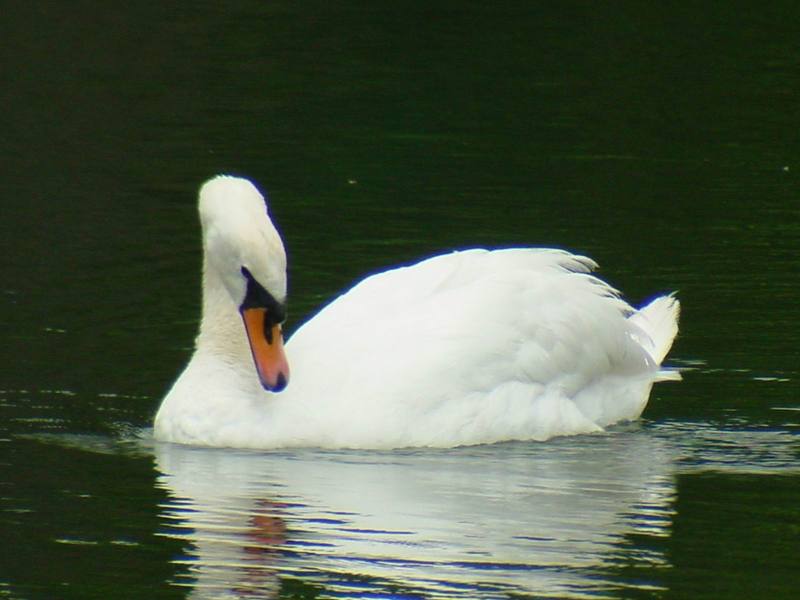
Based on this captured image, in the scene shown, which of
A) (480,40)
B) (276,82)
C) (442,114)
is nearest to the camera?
(442,114)

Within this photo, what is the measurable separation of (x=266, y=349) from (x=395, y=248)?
14.0ft

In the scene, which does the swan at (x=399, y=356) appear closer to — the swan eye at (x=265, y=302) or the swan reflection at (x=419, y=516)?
the swan eye at (x=265, y=302)

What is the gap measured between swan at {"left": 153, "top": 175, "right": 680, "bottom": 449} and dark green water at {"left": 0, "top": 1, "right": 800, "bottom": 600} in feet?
0.49

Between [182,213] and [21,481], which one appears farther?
[182,213]

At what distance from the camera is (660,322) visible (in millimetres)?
11562

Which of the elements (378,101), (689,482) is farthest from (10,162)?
(689,482)

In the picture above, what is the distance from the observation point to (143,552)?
27.8 ft

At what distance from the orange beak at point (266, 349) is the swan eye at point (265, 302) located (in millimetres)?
14

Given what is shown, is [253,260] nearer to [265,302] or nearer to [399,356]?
[265,302]

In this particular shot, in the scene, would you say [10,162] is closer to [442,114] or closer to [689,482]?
[442,114]

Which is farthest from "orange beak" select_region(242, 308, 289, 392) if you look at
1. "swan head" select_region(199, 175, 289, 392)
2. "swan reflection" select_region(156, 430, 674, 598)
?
"swan reflection" select_region(156, 430, 674, 598)

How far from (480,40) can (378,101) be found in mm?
3643

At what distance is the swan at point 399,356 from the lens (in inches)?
390

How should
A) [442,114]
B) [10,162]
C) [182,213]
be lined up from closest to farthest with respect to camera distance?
[182,213] < [10,162] < [442,114]
